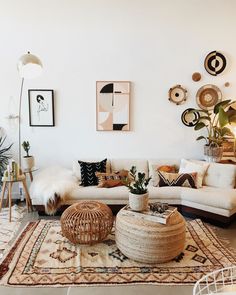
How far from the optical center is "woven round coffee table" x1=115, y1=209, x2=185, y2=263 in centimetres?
261

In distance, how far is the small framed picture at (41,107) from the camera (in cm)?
451

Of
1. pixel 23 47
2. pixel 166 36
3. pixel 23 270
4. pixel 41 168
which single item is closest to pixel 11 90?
pixel 23 47

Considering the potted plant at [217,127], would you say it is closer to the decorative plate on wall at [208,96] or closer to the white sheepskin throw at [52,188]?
the decorative plate on wall at [208,96]

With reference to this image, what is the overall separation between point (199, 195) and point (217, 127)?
1280 mm

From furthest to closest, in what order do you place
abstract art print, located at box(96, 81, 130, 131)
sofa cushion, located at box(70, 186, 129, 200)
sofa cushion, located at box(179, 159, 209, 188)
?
abstract art print, located at box(96, 81, 130, 131)
sofa cushion, located at box(179, 159, 209, 188)
sofa cushion, located at box(70, 186, 129, 200)

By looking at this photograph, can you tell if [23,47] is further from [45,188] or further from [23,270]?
[23,270]

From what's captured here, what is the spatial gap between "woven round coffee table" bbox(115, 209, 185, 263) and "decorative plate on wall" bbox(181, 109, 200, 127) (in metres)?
2.26

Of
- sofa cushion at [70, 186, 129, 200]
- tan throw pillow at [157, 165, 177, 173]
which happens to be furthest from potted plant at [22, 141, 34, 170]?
tan throw pillow at [157, 165, 177, 173]

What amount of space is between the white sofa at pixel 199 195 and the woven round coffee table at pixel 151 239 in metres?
1.05

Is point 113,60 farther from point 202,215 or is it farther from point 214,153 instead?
point 202,215

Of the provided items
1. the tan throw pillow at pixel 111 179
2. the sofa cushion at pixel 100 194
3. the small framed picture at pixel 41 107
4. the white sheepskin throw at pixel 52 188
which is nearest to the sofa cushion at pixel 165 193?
the sofa cushion at pixel 100 194

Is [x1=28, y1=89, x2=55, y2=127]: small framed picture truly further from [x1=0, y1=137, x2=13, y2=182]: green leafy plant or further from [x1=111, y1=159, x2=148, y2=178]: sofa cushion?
[x1=111, y1=159, x2=148, y2=178]: sofa cushion

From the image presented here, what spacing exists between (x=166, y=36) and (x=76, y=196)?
2835mm

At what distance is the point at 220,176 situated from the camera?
4082 mm
